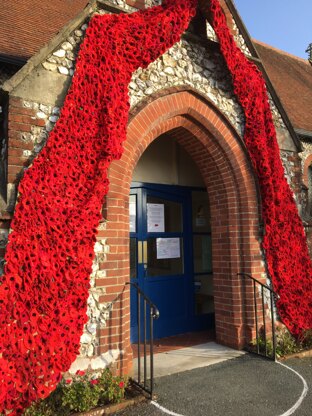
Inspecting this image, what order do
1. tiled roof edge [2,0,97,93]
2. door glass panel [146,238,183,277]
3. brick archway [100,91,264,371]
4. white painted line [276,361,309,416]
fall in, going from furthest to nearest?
door glass panel [146,238,183,277] < brick archway [100,91,264,371] < tiled roof edge [2,0,97,93] < white painted line [276,361,309,416]

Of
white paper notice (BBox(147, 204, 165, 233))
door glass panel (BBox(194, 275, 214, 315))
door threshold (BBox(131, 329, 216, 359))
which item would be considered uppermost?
white paper notice (BBox(147, 204, 165, 233))

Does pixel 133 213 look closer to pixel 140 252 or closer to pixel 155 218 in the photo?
pixel 155 218

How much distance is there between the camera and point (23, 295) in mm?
3396

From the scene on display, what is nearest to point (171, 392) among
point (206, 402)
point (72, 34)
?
point (206, 402)

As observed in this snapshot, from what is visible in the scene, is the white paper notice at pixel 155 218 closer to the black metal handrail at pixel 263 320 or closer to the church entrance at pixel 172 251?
the church entrance at pixel 172 251

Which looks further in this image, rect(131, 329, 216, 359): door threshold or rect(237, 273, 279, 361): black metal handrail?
rect(131, 329, 216, 359): door threshold

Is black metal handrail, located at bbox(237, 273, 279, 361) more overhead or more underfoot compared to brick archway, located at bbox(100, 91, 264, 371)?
more underfoot

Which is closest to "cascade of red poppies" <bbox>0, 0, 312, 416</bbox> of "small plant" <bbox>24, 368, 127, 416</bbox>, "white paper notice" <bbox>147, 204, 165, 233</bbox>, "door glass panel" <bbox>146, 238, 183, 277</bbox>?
"small plant" <bbox>24, 368, 127, 416</bbox>

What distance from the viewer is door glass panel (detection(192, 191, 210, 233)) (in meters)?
6.70

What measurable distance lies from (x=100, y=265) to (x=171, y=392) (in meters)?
1.60

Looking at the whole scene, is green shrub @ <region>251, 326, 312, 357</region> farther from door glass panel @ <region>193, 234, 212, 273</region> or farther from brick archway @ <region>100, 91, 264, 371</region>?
door glass panel @ <region>193, 234, 212, 273</region>

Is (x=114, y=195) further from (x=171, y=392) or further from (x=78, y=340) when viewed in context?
(x=171, y=392)

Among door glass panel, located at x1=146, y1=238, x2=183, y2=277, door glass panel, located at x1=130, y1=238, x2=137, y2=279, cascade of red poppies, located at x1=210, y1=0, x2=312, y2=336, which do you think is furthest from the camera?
door glass panel, located at x1=146, y1=238, x2=183, y2=277

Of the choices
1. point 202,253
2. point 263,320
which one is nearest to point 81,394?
point 263,320
